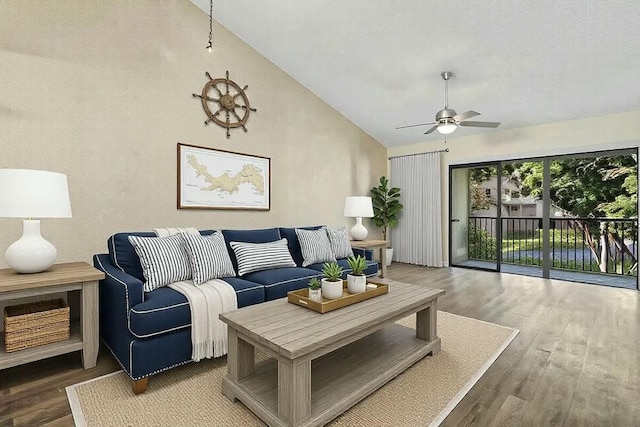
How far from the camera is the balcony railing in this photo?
512 centimetres

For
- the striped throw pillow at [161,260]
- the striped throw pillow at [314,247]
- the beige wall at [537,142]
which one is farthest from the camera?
the beige wall at [537,142]

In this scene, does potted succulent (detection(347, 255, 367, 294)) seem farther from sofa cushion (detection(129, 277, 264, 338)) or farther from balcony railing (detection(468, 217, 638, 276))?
balcony railing (detection(468, 217, 638, 276))

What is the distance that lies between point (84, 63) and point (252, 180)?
1.96 m

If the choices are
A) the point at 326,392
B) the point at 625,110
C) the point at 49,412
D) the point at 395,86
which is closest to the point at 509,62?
the point at 395,86

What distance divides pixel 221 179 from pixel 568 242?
5.99m

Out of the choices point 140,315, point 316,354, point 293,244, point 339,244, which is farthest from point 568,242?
point 140,315

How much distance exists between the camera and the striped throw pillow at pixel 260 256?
2.90 meters

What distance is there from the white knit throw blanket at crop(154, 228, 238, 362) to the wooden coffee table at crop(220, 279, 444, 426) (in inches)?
13.3

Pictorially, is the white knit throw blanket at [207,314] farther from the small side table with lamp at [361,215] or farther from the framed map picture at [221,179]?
the small side table with lamp at [361,215]

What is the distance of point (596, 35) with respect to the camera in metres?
2.99

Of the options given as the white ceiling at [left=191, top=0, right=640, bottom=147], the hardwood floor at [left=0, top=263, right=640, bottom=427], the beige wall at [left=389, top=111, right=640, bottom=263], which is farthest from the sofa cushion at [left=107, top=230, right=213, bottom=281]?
the beige wall at [left=389, top=111, right=640, bottom=263]

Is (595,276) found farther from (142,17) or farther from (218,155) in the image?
(142,17)

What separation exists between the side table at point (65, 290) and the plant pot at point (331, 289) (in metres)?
1.52

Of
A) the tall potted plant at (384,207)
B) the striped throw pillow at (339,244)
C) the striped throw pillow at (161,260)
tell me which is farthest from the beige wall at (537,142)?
the striped throw pillow at (161,260)
